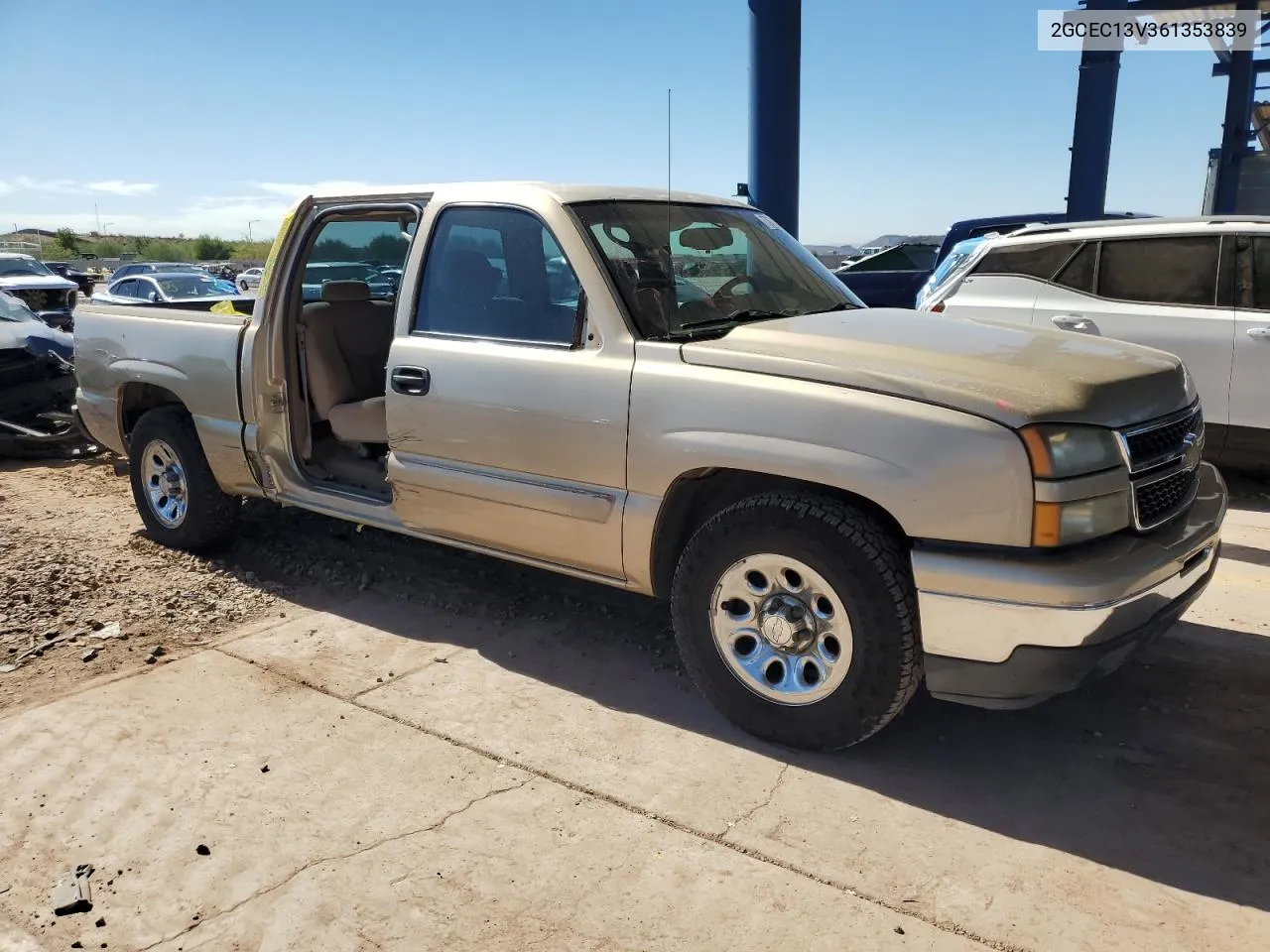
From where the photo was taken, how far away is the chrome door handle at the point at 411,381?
13.0ft

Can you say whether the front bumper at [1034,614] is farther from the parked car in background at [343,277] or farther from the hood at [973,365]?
the parked car in background at [343,277]

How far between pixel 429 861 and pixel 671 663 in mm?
1522

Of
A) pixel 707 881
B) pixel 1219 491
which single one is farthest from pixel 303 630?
pixel 1219 491

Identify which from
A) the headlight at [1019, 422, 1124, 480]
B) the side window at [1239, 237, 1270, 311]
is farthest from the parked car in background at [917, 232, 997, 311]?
the headlight at [1019, 422, 1124, 480]

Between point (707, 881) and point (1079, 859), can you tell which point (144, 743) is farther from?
point (1079, 859)

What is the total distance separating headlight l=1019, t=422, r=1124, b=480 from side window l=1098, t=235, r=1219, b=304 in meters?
4.12

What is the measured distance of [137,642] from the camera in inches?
169

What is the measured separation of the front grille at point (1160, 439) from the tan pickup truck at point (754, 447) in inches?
0.7

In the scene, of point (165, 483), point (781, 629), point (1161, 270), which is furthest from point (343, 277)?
point (1161, 270)

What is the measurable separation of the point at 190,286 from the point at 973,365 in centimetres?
1867

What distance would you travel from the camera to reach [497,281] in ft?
13.0

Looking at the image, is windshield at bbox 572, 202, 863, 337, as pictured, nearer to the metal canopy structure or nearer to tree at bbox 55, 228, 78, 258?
the metal canopy structure

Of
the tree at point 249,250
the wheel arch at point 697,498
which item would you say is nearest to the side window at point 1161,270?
the wheel arch at point 697,498

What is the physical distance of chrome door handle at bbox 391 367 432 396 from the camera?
3955mm
